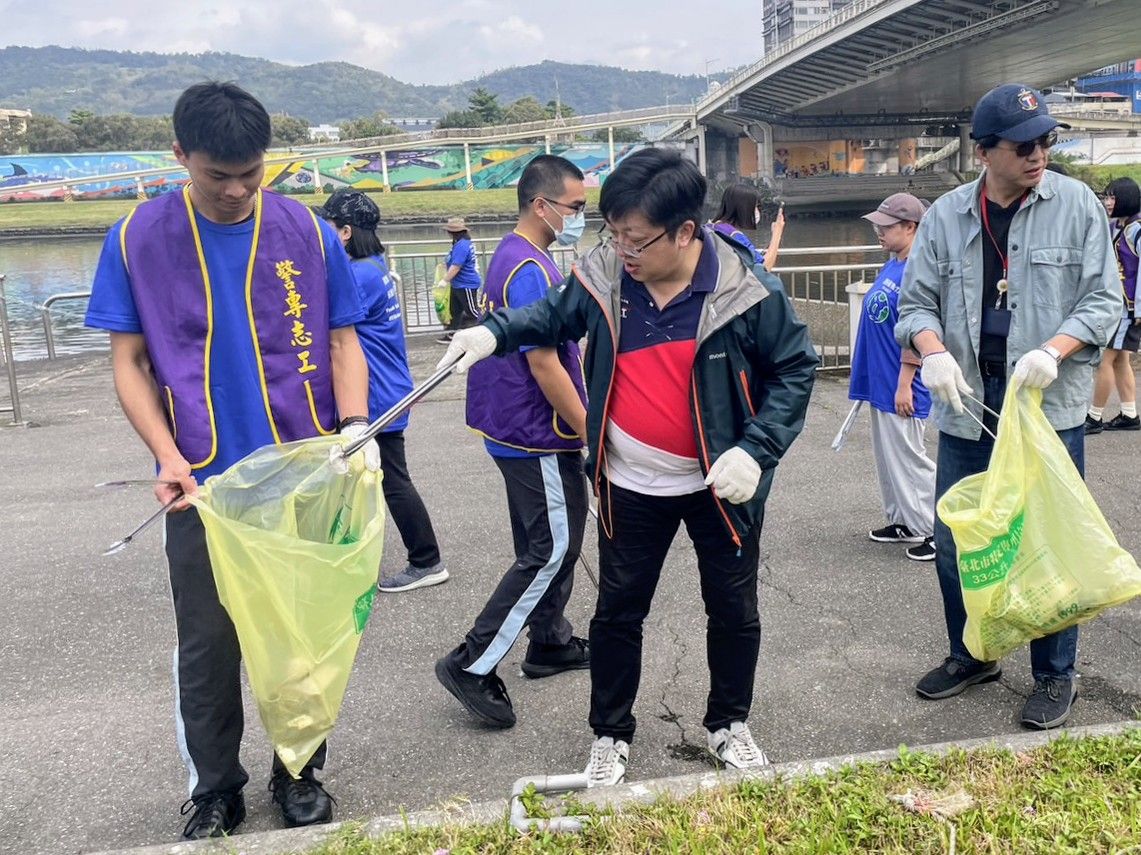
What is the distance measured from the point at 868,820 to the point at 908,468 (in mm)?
2468

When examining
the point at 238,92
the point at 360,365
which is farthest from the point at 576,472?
the point at 238,92

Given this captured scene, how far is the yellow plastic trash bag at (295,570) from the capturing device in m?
2.28

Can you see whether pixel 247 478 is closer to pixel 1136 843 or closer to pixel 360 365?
pixel 360 365

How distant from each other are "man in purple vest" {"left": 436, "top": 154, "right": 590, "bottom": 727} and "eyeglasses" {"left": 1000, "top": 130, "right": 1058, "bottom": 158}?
1.37 m

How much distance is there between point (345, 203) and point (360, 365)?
2007 millimetres

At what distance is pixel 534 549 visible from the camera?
316 cm

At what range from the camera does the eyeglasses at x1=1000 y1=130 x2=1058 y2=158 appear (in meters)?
2.74

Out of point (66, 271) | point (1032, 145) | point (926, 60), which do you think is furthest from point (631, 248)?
point (926, 60)

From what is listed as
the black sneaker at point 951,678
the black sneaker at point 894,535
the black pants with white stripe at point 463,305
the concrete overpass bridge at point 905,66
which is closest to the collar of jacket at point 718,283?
the black sneaker at point 951,678

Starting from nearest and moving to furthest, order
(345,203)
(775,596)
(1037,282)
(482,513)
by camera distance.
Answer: (1037,282) → (775,596) → (345,203) → (482,513)

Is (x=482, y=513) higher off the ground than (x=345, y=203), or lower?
lower

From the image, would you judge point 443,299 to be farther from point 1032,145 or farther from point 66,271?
point 66,271

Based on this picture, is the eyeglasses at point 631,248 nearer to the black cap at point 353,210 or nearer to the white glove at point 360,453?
the white glove at point 360,453

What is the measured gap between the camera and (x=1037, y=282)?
286cm
